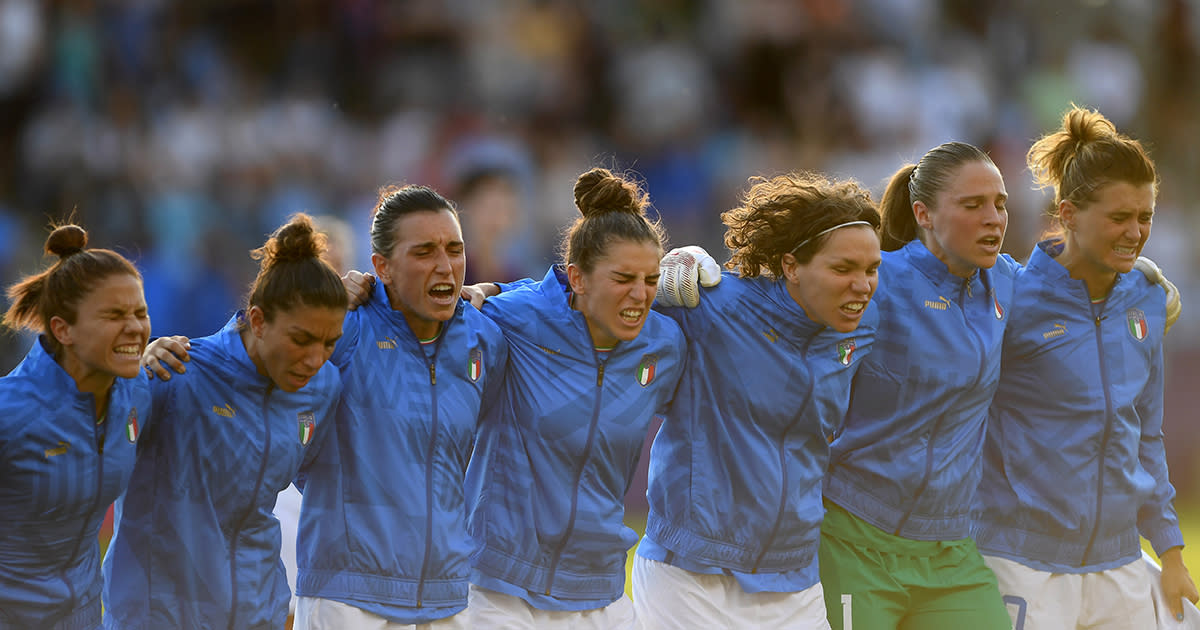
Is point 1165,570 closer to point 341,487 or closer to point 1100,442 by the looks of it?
point 1100,442

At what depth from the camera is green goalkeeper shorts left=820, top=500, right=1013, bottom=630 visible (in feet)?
19.4

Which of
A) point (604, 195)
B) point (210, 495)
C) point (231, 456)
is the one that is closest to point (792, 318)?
point (604, 195)

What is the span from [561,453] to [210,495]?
132cm

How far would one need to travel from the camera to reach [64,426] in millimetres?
4977

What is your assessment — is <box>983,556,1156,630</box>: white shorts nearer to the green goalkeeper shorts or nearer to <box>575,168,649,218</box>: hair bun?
the green goalkeeper shorts

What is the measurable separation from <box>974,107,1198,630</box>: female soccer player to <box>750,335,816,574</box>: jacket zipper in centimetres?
109

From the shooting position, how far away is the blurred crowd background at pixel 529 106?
531 inches

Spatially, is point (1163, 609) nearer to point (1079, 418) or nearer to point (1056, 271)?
point (1079, 418)

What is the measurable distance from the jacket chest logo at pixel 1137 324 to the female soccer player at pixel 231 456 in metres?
3.55

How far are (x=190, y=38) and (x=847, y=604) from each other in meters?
11.0

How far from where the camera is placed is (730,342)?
19.3 feet

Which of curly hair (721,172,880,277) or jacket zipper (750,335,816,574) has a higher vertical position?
curly hair (721,172,880,277)

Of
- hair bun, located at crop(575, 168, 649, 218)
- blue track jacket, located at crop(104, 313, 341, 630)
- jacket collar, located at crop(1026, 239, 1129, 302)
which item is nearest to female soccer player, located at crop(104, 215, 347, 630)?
blue track jacket, located at crop(104, 313, 341, 630)

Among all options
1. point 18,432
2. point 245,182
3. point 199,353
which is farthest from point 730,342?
point 245,182
